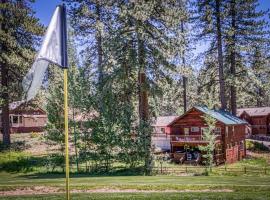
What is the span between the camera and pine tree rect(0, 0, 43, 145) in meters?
35.3

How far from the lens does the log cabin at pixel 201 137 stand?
4294 centimetres

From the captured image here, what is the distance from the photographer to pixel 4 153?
34.2m

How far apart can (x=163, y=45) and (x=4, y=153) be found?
58.0ft

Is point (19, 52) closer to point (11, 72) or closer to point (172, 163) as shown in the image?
point (11, 72)

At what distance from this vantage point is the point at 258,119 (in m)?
71.2

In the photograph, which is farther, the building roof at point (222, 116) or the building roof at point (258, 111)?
the building roof at point (258, 111)

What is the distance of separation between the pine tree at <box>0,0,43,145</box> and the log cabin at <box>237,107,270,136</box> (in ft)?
155

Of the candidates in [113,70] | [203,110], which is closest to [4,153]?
[113,70]

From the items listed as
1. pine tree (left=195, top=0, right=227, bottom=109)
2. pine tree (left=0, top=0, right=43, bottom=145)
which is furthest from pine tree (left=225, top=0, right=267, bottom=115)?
pine tree (left=0, top=0, right=43, bottom=145)

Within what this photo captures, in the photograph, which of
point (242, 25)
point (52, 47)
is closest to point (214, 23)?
point (242, 25)

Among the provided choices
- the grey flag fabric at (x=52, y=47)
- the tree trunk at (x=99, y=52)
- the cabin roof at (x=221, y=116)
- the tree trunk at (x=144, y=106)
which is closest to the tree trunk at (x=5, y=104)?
the tree trunk at (x=99, y=52)

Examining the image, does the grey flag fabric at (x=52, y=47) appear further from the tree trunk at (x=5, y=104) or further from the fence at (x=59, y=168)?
the tree trunk at (x=5, y=104)

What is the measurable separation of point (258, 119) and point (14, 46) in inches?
1998

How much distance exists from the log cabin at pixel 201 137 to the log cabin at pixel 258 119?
2342 cm
